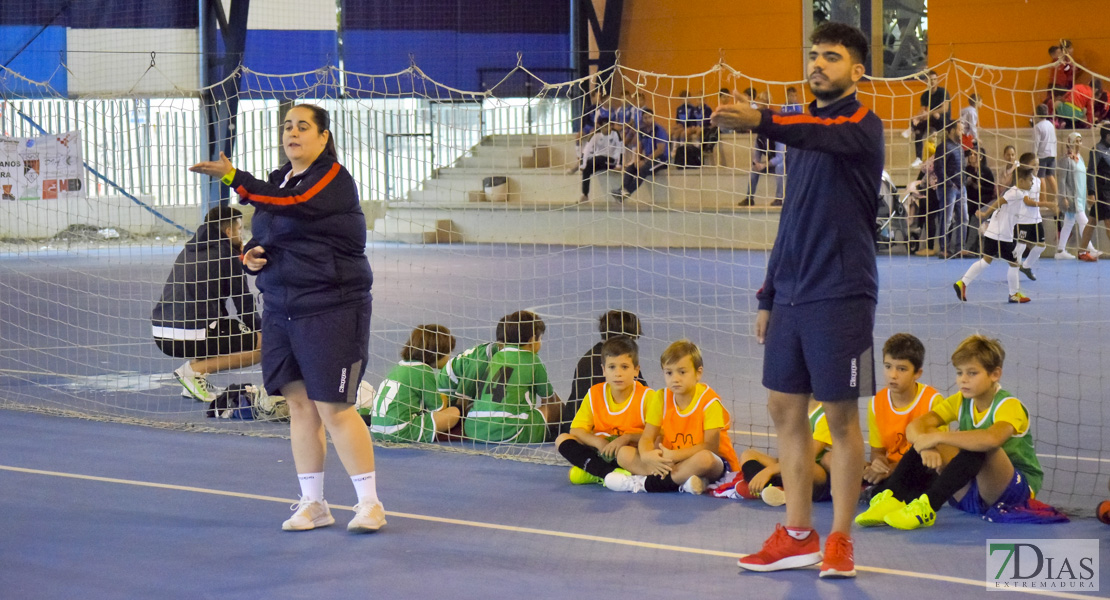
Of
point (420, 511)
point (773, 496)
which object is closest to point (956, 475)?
point (773, 496)

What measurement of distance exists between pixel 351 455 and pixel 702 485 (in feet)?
4.47

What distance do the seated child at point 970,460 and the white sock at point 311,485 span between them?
1831mm

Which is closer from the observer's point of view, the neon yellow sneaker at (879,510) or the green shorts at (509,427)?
the neon yellow sneaker at (879,510)

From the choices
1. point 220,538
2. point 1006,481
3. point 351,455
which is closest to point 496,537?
point 351,455

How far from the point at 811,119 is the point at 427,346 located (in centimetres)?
292

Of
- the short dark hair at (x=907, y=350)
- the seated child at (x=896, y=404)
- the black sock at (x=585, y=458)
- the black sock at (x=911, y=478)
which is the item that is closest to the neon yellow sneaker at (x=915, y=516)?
the black sock at (x=911, y=478)

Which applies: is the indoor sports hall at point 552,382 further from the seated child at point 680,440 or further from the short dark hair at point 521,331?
the short dark hair at point 521,331

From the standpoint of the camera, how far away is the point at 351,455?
12.2 ft

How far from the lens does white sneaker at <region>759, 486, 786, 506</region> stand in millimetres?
4020

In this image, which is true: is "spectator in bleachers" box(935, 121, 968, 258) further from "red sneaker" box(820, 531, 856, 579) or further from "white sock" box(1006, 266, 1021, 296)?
"red sneaker" box(820, 531, 856, 579)

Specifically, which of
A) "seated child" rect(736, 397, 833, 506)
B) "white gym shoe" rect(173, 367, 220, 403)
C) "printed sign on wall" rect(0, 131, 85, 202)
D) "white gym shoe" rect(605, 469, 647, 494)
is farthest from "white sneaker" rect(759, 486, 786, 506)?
"printed sign on wall" rect(0, 131, 85, 202)

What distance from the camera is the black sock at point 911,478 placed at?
12.6 ft

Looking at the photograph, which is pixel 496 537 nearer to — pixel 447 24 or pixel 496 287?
pixel 496 287

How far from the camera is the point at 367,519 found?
3.73 metres
